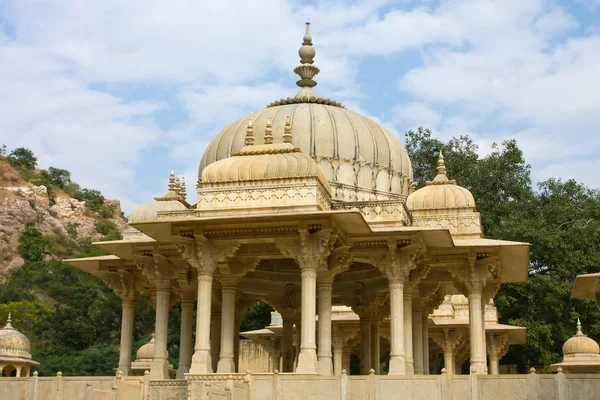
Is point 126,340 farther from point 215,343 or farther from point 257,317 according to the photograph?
point 257,317

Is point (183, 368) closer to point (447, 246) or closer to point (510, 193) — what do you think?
point (447, 246)

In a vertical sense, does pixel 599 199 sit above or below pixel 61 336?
above

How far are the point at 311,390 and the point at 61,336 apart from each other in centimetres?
3683

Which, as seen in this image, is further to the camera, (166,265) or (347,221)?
(166,265)

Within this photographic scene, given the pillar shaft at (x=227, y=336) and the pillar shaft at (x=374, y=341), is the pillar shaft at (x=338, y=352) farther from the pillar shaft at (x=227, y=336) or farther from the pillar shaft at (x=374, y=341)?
the pillar shaft at (x=227, y=336)

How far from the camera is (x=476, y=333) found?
2231cm

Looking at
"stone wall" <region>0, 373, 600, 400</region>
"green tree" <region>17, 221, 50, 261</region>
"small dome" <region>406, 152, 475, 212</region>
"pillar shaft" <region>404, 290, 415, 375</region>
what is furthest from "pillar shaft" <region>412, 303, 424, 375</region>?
"green tree" <region>17, 221, 50, 261</region>

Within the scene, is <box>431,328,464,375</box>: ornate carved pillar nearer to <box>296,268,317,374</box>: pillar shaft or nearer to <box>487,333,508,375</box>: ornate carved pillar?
<box>487,333,508,375</box>: ornate carved pillar

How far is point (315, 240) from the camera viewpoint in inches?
773

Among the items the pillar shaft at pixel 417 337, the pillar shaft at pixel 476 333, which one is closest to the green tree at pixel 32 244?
the pillar shaft at pixel 417 337

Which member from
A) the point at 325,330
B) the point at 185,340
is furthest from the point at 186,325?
the point at 325,330

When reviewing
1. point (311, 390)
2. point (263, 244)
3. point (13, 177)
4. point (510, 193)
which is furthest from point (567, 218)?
point (13, 177)

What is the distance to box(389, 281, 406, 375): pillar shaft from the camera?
66.1 feet

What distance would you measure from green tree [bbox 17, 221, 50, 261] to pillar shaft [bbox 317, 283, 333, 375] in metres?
60.6
